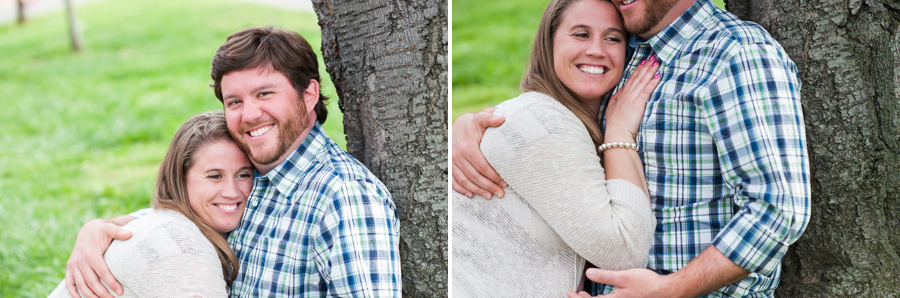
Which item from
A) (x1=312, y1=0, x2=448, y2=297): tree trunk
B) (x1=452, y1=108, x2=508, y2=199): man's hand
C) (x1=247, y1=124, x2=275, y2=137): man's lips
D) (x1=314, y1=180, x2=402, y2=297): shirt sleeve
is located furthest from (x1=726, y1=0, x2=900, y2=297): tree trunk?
(x1=247, y1=124, x2=275, y2=137): man's lips

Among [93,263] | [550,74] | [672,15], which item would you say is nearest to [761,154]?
[672,15]

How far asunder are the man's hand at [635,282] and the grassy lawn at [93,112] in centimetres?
410

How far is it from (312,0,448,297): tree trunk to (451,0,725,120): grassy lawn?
385cm

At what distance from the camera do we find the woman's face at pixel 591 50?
2.91 meters

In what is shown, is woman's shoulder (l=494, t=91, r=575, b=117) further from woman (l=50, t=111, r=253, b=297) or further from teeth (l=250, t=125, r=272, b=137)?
woman (l=50, t=111, r=253, b=297)

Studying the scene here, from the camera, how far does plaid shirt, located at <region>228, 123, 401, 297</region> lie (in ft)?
8.46

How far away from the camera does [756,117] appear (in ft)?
7.86

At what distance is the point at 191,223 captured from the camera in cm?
292

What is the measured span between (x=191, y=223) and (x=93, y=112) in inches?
295

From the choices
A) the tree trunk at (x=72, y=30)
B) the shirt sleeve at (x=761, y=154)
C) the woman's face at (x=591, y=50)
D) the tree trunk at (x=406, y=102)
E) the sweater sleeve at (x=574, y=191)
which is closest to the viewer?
the shirt sleeve at (x=761, y=154)

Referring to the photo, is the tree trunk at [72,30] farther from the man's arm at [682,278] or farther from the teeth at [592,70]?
the man's arm at [682,278]

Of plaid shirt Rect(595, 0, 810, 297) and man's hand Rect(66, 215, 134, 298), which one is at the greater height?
plaid shirt Rect(595, 0, 810, 297)

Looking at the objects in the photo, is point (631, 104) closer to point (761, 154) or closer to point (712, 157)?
point (712, 157)

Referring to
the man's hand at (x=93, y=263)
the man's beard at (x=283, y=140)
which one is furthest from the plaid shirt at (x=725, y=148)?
the man's hand at (x=93, y=263)
